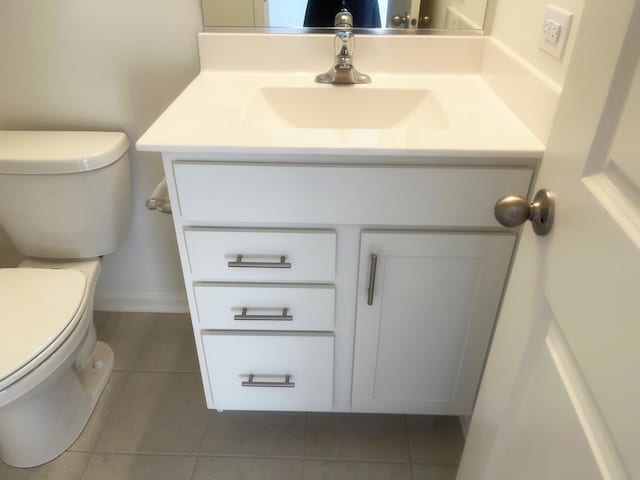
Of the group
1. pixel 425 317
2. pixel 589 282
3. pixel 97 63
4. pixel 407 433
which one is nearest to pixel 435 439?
pixel 407 433

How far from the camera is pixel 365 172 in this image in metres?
0.94

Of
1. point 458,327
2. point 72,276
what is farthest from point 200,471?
point 458,327

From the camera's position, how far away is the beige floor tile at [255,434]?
53.7 inches

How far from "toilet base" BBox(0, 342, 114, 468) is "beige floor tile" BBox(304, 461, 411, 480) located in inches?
26.1

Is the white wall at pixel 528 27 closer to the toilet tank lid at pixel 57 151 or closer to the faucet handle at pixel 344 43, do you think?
the faucet handle at pixel 344 43

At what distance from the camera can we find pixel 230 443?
1.38 meters

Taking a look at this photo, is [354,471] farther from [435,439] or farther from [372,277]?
[372,277]

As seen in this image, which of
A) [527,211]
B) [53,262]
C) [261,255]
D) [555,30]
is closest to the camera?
[527,211]

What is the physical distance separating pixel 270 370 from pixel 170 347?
0.61 meters

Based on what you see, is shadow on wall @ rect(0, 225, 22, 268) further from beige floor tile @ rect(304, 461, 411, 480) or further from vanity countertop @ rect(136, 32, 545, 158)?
beige floor tile @ rect(304, 461, 411, 480)

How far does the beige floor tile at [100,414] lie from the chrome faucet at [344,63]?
1108 millimetres

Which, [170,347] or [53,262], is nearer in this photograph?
[53,262]

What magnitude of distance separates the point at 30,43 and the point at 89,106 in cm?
20

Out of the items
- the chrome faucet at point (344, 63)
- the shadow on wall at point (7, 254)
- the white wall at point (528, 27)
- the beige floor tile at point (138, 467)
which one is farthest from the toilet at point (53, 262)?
the white wall at point (528, 27)
